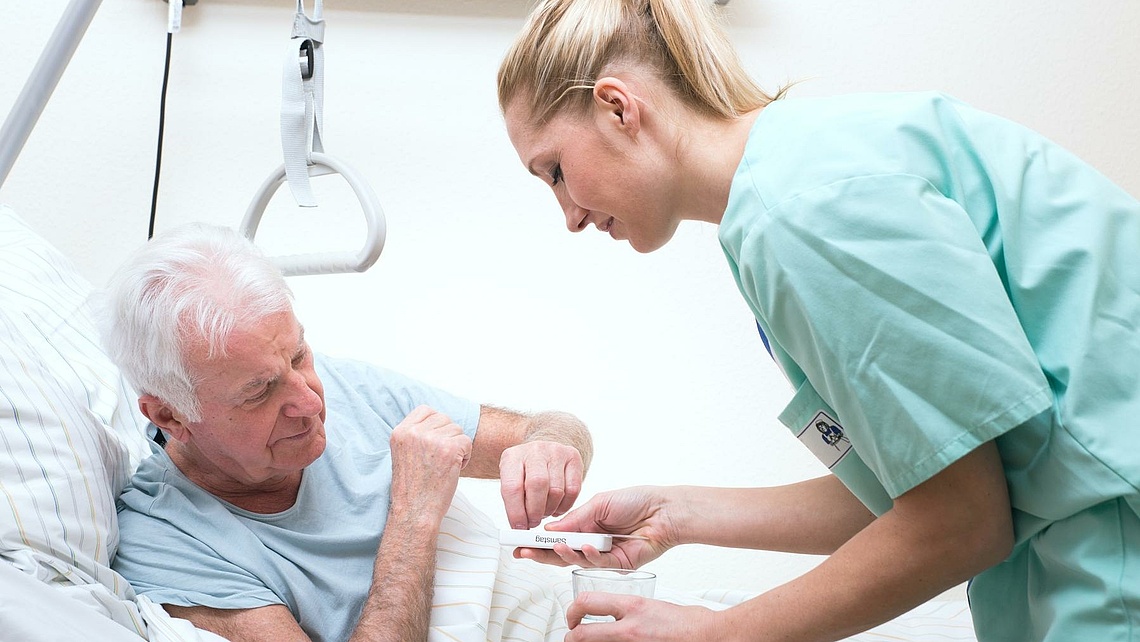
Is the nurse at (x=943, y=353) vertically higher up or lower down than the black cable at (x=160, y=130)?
lower down

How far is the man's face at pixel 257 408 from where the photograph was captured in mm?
→ 1293

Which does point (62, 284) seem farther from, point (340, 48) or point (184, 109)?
point (340, 48)

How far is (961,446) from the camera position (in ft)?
2.45

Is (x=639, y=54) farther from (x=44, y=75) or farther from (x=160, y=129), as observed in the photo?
(x=160, y=129)

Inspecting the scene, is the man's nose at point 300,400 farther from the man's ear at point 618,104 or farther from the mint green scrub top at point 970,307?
the mint green scrub top at point 970,307

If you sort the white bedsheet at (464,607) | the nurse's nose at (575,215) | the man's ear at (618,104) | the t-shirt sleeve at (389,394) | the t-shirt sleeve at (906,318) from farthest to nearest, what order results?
the t-shirt sleeve at (389,394) → the nurse's nose at (575,215) → the man's ear at (618,104) → the white bedsheet at (464,607) → the t-shirt sleeve at (906,318)

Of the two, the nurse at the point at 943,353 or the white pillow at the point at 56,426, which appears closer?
the nurse at the point at 943,353

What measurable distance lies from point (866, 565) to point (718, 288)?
4.63ft

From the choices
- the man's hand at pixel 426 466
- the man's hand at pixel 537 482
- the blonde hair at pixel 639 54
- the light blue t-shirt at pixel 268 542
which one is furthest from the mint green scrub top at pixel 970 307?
the light blue t-shirt at pixel 268 542

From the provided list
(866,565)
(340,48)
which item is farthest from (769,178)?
(340,48)

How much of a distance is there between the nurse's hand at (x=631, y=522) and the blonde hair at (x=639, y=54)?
552mm

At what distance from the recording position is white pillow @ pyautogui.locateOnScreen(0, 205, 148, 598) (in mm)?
1067

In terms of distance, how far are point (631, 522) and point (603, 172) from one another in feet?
1.76

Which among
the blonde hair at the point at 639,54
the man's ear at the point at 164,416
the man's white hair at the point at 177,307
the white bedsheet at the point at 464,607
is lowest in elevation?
the white bedsheet at the point at 464,607
